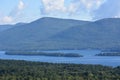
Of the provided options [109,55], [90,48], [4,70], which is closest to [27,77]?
[4,70]

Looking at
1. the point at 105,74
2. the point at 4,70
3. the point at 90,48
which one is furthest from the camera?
the point at 90,48

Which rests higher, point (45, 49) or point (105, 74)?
point (45, 49)

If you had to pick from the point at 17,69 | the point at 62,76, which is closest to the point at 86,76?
the point at 62,76

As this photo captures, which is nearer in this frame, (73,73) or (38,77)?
(38,77)

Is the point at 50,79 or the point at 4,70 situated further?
the point at 4,70

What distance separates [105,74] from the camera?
68938 mm

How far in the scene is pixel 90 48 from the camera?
629ft

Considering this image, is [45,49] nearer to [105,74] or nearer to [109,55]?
[109,55]

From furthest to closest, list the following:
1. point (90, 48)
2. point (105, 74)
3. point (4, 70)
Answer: point (90, 48), point (4, 70), point (105, 74)

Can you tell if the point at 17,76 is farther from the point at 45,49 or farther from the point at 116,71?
the point at 45,49

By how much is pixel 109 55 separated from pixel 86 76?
267 feet

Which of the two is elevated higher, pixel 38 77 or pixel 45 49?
pixel 45 49

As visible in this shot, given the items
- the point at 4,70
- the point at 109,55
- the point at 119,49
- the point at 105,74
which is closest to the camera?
the point at 105,74

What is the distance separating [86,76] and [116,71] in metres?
8.25
